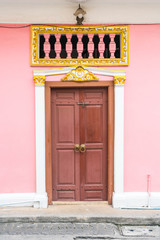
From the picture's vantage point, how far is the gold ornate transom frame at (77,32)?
14.3 ft

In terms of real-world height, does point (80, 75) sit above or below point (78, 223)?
above

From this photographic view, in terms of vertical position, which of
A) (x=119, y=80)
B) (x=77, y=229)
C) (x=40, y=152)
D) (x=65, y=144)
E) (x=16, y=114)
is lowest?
(x=77, y=229)

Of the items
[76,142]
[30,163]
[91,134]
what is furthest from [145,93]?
[30,163]

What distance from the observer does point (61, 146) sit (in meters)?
4.57

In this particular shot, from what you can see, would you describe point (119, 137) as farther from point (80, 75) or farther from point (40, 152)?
point (40, 152)

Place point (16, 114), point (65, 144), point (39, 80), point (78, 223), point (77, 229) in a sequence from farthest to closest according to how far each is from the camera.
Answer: point (65, 144) → point (16, 114) → point (39, 80) → point (78, 223) → point (77, 229)

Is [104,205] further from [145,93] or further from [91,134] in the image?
[145,93]

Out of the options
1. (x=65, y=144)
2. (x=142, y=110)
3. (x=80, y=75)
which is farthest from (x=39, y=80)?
(x=142, y=110)

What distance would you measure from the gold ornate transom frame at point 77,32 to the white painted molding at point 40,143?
537mm

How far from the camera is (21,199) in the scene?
175 inches

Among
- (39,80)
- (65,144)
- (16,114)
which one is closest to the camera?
(39,80)

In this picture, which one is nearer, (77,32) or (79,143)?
(77,32)

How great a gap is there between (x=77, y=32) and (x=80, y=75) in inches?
31.4

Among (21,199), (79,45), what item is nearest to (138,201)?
(21,199)
